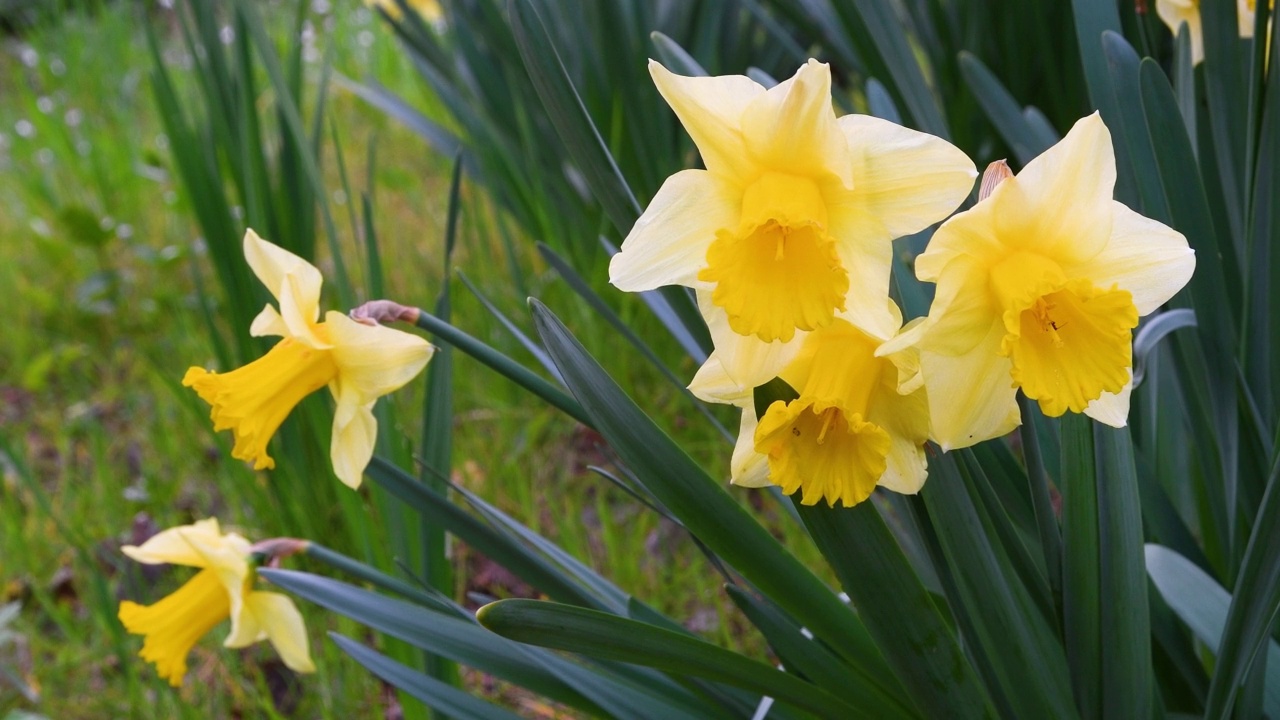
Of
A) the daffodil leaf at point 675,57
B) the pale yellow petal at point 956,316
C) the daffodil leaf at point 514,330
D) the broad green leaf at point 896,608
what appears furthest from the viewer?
the daffodil leaf at point 675,57

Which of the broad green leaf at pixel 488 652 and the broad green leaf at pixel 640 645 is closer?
the broad green leaf at pixel 640 645

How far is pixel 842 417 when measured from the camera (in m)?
0.69

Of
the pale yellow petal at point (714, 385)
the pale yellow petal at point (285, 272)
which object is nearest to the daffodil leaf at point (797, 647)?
the pale yellow petal at point (714, 385)

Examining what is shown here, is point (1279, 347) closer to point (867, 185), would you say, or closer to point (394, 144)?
point (867, 185)

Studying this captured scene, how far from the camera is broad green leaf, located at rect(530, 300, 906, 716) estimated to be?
753mm

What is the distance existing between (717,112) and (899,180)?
0.41 feet

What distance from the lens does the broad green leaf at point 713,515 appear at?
0.75m

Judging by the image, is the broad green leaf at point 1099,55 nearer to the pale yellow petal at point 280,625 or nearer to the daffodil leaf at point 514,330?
the daffodil leaf at point 514,330

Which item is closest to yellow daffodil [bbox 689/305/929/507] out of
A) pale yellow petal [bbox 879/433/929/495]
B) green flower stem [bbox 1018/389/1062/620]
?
pale yellow petal [bbox 879/433/929/495]

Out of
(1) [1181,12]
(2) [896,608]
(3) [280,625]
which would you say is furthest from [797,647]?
(1) [1181,12]

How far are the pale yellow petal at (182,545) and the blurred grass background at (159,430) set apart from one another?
0.92 feet

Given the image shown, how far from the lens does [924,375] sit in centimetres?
65

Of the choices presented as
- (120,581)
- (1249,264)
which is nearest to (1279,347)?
(1249,264)

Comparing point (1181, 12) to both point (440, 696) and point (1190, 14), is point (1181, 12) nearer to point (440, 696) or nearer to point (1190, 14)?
point (1190, 14)
